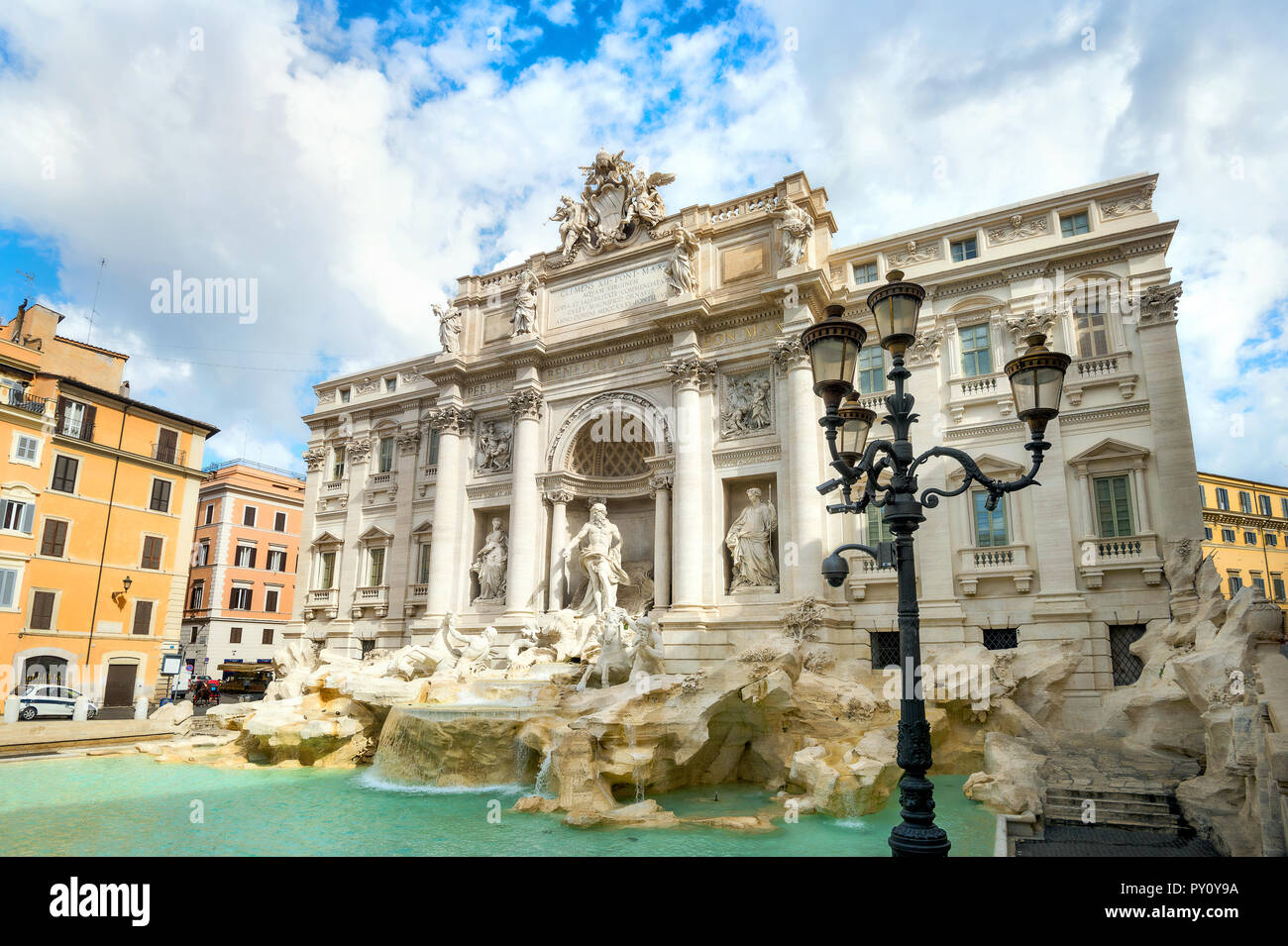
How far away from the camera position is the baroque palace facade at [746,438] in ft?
57.4

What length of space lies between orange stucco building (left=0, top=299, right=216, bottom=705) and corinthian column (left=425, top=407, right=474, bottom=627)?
13.0 m

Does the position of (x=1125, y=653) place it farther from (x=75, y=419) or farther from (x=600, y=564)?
(x=75, y=419)

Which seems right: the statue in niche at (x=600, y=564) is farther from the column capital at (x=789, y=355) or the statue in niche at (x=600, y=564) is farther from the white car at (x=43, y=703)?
the white car at (x=43, y=703)

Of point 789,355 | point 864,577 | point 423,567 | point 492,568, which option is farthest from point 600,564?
point 423,567

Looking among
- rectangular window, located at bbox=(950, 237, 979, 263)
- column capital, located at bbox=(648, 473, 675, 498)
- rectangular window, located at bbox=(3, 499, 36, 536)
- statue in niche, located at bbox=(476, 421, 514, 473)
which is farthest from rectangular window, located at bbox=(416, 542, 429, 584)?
rectangular window, located at bbox=(950, 237, 979, 263)

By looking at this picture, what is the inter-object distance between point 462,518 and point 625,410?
22.9ft

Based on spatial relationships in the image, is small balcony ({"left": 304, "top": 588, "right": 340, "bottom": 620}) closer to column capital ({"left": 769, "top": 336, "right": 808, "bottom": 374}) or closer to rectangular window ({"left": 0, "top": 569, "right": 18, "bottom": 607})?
rectangular window ({"left": 0, "top": 569, "right": 18, "bottom": 607})

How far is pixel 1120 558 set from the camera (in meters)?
16.8

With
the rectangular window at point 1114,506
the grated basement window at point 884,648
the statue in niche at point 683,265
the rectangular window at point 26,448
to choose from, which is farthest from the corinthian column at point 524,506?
the rectangular window at point 26,448

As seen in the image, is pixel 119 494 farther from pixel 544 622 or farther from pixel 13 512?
pixel 544 622

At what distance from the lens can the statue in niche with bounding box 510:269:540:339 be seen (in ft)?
81.9

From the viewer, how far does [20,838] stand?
9938mm

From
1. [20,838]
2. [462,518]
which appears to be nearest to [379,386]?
[462,518]

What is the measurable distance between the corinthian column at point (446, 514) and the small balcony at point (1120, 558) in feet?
58.7
